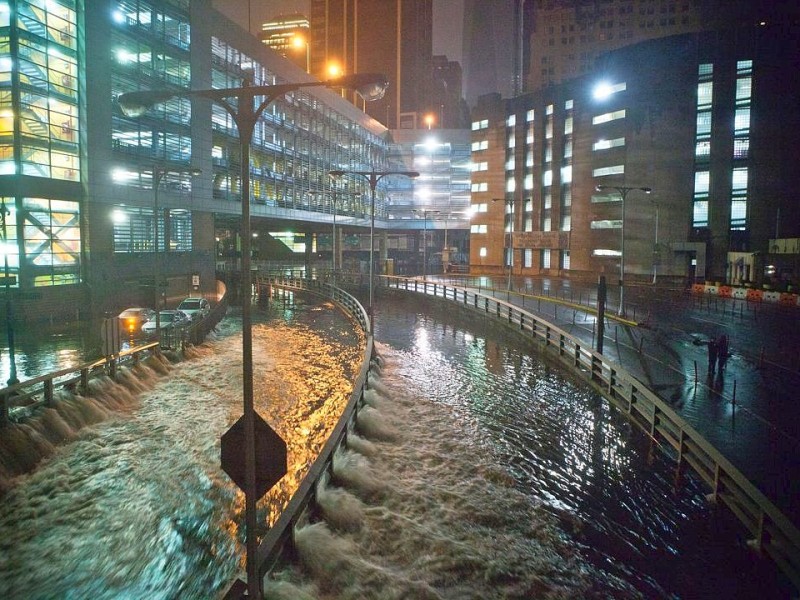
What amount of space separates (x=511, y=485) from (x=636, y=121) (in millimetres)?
61264

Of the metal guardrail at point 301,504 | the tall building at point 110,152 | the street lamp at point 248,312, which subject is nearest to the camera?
the street lamp at point 248,312

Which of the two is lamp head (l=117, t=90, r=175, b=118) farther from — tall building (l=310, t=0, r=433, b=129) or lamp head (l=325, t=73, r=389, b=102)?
tall building (l=310, t=0, r=433, b=129)

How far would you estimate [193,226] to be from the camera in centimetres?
4462

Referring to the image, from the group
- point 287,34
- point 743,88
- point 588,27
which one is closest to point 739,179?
point 743,88

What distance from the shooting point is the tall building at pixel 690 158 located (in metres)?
54.0

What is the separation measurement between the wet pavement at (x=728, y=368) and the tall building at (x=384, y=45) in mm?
113133

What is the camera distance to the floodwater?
764cm

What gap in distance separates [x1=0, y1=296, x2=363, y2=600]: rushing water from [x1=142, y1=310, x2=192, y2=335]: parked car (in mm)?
7777

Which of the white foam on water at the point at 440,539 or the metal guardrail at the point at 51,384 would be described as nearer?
the white foam on water at the point at 440,539

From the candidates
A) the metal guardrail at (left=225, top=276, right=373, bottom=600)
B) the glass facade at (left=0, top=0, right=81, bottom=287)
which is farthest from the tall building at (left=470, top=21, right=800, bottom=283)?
the metal guardrail at (left=225, top=276, right=373, bottom=600)

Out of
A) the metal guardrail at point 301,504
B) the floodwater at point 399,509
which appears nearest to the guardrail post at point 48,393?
the floodwater at point 399,509

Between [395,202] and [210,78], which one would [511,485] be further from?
[395,202]

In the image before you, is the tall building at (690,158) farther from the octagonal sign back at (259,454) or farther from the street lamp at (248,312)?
the octagonal sign back at (259,454)

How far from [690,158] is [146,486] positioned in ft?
210
